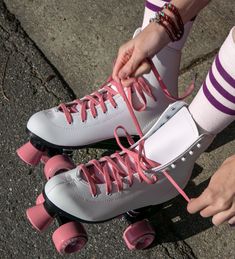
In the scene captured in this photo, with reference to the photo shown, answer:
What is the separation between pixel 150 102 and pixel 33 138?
1.10 feet

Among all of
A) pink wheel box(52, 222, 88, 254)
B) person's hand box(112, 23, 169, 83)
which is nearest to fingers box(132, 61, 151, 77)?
person's hand box(112, 23, 169, 83)

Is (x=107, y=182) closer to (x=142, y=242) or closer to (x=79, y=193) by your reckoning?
(x=79, y=193)

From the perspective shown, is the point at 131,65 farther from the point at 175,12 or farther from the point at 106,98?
the point at 106,98

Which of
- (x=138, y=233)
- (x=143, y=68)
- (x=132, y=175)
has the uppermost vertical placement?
(x=143, y=68)

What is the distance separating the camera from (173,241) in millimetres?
1504

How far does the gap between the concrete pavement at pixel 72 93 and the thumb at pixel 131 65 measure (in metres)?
0.45

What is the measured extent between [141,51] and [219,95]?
0.67 feet

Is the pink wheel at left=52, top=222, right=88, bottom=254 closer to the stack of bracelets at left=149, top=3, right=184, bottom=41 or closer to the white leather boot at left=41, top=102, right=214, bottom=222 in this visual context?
the white leather boot at left=41, top=102, right=214, bottom=222

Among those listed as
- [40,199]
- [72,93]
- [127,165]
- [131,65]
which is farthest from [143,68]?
[72,93]

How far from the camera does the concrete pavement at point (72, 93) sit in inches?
59.1

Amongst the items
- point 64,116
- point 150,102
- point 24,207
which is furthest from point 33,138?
point 150,102

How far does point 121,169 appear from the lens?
1.38 m

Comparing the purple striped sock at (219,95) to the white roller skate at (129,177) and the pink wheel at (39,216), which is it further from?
the pink wheel at (39,216)

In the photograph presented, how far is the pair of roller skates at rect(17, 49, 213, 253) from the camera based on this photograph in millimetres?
1330
